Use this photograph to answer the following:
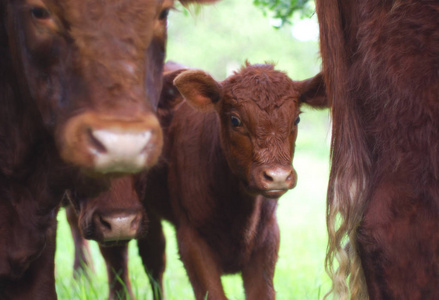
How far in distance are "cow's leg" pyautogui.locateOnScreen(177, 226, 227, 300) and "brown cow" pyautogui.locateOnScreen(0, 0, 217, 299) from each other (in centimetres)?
121

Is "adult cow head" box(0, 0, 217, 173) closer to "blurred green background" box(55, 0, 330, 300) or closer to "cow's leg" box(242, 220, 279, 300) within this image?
"blurred green background" box(55, 0, 330, 300)

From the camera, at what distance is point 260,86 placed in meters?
4.08

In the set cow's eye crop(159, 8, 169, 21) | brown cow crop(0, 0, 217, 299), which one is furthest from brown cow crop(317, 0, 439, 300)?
brown cow crop(0, 0, 217, 299)

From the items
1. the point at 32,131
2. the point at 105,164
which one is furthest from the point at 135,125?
the point at 32,131

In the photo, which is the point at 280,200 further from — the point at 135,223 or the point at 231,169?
the point at 135,223

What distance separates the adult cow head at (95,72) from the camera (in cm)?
214

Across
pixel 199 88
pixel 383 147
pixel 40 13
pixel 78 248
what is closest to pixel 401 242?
pixel 383 147

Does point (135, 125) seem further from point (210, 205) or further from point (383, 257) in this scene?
point (210, 205)

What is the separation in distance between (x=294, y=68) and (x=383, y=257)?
28.6m

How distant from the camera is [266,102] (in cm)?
398

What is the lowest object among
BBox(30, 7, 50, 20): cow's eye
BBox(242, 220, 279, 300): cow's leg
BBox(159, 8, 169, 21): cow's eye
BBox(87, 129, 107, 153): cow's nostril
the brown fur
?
BBox(242, 220, 279, 300): cow's leg

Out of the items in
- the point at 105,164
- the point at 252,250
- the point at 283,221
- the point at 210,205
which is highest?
the point at 105,164

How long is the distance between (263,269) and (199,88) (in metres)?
1.19

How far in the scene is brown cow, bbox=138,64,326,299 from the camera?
3957mm
